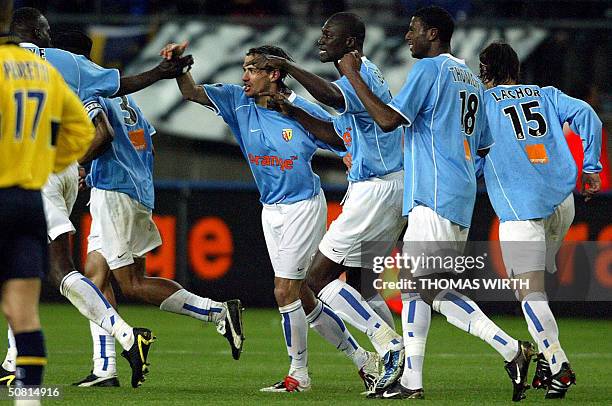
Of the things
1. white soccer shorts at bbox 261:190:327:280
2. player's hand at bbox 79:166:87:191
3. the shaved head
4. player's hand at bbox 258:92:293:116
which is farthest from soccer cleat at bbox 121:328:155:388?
the shaved head

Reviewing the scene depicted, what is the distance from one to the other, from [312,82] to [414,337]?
164 centimetres

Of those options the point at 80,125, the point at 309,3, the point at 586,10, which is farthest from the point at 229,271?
the point at 80,125

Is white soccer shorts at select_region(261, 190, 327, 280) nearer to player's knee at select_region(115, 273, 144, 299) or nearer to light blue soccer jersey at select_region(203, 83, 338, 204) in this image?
light blue soccer jersey at select_region(203, 83, 338, 204)

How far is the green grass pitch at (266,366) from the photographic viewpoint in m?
7.45

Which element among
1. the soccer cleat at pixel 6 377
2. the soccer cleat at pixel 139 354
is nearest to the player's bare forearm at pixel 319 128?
the soccer cleat at pixel 139 354

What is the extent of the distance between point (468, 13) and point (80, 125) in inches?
434

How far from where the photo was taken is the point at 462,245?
7.52m

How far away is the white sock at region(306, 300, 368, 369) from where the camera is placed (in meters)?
8.09

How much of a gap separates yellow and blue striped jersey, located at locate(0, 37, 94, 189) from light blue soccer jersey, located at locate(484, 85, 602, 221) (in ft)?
11.3

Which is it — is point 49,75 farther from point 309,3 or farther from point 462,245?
point 309,3

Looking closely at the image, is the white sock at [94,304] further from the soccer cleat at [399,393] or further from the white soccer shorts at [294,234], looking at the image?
the soccer cleat at [399,393]

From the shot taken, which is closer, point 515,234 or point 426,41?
point 426,41

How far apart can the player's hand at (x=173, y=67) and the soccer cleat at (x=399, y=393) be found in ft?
8.16

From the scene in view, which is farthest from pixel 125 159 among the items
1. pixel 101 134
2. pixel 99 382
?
pixel 99 382
